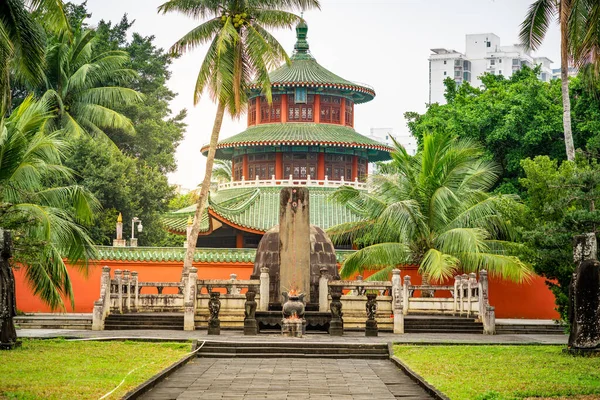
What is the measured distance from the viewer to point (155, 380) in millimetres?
14953

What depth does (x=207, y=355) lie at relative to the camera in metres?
21.0

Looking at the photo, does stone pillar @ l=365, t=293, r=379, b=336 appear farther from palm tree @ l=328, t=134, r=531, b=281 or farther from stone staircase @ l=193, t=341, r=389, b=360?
palm tree @ l=328, t=134, r=531, b=281

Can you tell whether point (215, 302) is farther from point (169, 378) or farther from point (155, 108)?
point (155, 108)

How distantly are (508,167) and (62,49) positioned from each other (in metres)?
A: 20.7

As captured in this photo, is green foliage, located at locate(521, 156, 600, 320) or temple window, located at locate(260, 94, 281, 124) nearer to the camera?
green foliage, located at locate(521, 156, 600, 320)

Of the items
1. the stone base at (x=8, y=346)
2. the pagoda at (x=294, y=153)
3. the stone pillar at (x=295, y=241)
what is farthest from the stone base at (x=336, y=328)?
the pagoda at (x=294, y=153)

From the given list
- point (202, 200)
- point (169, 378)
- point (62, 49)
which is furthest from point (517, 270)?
point (62, 49)

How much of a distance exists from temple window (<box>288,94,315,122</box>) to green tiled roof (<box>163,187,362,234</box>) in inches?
197

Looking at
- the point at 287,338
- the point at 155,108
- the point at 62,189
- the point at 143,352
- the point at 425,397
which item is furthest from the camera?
the point at 155,108

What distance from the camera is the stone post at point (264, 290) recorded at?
27.9m

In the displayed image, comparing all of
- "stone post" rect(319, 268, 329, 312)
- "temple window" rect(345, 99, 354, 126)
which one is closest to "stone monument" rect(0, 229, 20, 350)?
"stone post" rect(319, 268, 329, 312)

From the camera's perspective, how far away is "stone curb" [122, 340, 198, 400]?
1313 centimetres

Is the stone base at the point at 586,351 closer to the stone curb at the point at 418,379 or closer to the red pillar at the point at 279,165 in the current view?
the stone curb at the point at 418,379

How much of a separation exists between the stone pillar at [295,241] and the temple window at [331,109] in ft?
73.4
